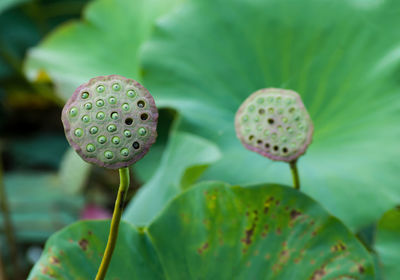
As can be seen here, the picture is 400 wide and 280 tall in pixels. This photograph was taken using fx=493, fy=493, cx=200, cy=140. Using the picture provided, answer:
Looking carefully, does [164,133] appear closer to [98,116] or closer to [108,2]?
[108,2]

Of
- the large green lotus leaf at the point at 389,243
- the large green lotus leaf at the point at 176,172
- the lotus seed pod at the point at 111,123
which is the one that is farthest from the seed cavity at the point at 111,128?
the large green lotus leaf at the point at 389,243

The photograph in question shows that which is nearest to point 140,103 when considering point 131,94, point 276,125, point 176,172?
point 131,94

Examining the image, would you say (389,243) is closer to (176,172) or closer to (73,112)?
(176,172)

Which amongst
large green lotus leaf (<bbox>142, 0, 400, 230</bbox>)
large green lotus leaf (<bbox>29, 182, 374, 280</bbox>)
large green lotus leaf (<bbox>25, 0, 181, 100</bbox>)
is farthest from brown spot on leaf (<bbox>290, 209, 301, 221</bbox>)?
large green lotus leaf (<bbox>25, 0, 181, 100</bbox>)

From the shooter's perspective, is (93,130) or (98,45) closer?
(93,130)

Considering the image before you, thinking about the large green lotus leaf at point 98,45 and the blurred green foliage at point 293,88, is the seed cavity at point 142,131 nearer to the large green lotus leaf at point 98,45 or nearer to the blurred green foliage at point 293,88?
the blurred green foliage at point 293,88

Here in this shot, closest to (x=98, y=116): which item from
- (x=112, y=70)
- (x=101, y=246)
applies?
(x=101, y=246)
